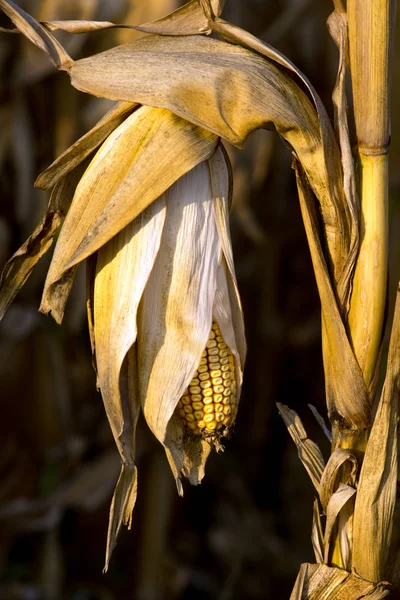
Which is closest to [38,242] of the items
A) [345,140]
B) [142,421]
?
[345,140]

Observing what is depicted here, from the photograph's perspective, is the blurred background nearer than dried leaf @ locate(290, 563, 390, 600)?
No

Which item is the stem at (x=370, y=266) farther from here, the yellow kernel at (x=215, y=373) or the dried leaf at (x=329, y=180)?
the yellow kernel at (x=215, y=373)

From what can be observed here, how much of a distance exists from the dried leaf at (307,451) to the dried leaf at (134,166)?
259 millimetres

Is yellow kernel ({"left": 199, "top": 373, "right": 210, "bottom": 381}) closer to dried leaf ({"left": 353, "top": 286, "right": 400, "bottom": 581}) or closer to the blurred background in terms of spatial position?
dried leaf ({"left": 353, "top": 286, "right": 400, "bottom": 581})

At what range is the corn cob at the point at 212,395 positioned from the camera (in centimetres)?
77

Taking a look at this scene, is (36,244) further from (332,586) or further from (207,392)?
(332,586)

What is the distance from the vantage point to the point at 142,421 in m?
1.95

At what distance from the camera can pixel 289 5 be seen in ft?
6.55

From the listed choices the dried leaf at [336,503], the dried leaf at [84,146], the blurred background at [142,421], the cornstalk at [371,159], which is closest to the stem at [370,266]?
the cornstalk at [371,159]

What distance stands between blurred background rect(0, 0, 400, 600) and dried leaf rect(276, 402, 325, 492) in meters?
1.06

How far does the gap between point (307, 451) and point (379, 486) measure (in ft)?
0.31

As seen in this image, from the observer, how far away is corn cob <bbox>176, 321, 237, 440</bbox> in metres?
0.77

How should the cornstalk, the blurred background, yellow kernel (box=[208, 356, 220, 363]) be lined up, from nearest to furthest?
the cornstalk, yellow kernel (box=[208, 356, 220, 363]), the blurred background

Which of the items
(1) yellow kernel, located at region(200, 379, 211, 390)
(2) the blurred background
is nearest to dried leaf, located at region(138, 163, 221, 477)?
(1) yellow kernel, located at region(200, 379, 211, 390)
